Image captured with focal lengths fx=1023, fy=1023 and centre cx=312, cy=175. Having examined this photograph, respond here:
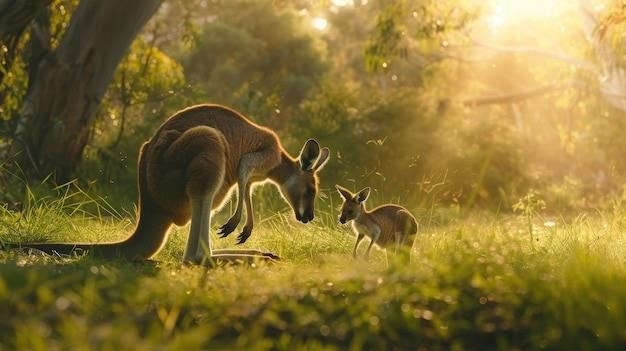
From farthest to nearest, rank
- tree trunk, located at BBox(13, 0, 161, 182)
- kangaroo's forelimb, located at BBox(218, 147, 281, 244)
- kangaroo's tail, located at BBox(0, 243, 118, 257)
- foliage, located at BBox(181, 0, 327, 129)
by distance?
foliage, located at BBox(181, 0, 327, 129)
tree trunk, located at BBox(13, 0, 161, 182)
kangaroo's tail, located at BBox(0, 243, 118, 257)
kangaroo's forelimb, located at BBox(218, 147, 281, 244)

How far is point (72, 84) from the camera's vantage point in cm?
1303

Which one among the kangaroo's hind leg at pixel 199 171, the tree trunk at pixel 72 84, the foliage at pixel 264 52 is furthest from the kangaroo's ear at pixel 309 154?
the foliage at pixel 264 52


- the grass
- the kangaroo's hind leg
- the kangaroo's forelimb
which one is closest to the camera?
the grass

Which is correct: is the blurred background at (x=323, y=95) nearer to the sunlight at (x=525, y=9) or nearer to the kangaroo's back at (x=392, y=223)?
the sunlight at (x=525, y=9)

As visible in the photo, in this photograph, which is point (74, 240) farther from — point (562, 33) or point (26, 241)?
point (562, 33)

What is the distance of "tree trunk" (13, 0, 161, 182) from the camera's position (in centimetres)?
1276

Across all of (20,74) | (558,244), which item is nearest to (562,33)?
(20,74)

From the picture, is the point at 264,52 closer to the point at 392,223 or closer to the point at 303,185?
the point at 303,185

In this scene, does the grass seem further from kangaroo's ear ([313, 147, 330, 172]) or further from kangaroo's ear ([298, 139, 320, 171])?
kangaroo's ear ([313, 147, 330, 172])

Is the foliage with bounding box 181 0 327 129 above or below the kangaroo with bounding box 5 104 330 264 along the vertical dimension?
above

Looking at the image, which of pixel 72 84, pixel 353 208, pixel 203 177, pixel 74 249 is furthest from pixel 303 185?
pixel 72 84

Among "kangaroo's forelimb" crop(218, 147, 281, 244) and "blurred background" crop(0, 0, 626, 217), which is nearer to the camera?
"kangaroo's forelimb" crop(218, 147, 281, 244)

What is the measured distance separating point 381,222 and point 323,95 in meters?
13.4

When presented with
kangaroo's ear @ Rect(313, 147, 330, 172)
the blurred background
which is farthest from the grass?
the blurred background
